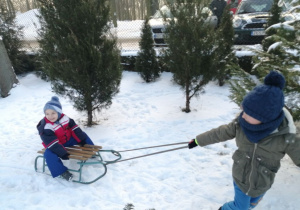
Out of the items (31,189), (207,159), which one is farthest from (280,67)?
(31,189)

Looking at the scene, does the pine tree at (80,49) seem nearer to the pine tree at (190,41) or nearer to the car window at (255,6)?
the pine tree at (190,41)

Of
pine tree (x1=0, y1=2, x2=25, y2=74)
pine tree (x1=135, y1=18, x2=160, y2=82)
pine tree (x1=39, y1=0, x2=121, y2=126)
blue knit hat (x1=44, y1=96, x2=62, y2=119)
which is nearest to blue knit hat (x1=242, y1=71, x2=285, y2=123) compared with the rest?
blue knit hat (x1=44, y1=96, x2=62, y2=119)

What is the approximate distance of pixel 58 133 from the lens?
13.3ft

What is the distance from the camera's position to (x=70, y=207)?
3.25m

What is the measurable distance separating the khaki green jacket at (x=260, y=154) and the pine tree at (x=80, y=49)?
310cm

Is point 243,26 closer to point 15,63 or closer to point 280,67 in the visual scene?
point 280,67

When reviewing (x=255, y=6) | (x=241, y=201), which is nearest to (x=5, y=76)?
(x=241, y=201)

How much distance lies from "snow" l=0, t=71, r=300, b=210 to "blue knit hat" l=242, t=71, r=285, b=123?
154 cm

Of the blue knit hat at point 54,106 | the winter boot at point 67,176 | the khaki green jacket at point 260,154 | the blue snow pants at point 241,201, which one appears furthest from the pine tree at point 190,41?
the blue snow pants at point 241,201

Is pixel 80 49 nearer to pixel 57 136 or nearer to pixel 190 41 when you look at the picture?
pixel 57 136

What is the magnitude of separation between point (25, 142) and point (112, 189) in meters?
2.54

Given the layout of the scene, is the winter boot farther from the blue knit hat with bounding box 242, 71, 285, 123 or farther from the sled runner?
the blue knit hat with bounding box 242, 71, 285, 123

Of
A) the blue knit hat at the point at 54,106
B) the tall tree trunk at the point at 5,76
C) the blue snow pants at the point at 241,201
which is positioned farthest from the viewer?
the tall tree trunk at the point at 5,76

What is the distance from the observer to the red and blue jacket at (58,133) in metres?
3.73
